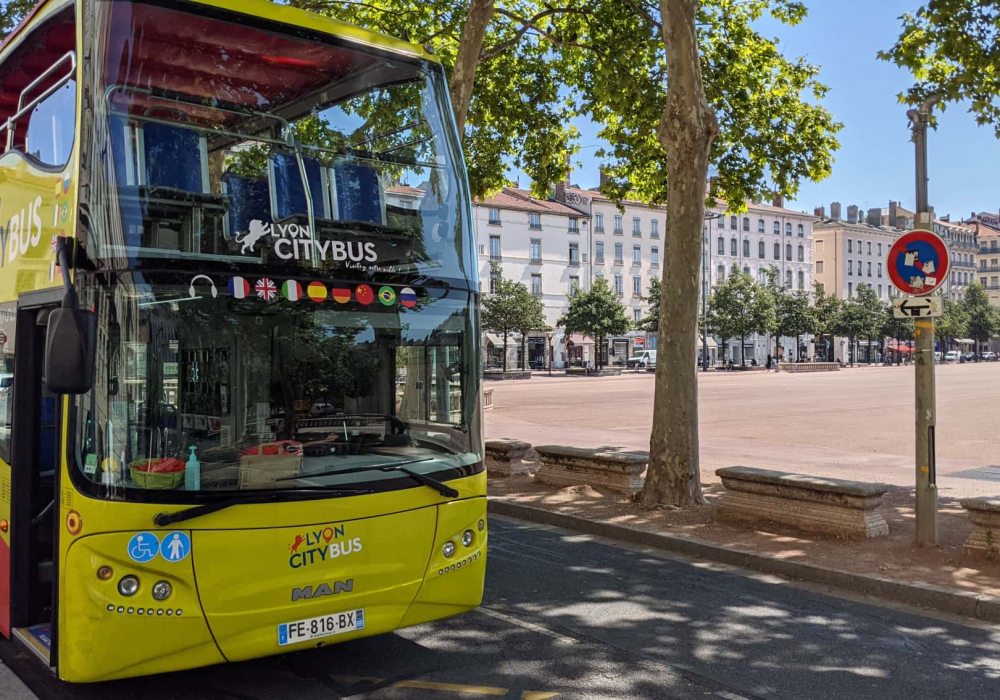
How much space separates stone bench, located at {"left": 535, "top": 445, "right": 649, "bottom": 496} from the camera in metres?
11.7

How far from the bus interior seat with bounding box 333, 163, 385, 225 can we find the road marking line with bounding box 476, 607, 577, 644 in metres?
2.91

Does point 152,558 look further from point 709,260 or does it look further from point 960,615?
point 709,260

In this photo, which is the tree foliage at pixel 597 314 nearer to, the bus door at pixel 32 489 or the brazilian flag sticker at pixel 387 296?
the brazilian flag sticker at pixel 387 296

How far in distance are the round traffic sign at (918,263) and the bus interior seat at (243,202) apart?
5797mm

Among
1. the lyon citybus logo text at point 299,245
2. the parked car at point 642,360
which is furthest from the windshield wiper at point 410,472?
the parked car at point 642,360

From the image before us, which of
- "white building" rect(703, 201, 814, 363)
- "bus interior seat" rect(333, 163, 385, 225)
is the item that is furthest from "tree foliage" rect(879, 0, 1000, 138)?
"white building" rect(703, 201, 814, 363)

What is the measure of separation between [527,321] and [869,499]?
5887 centimetres

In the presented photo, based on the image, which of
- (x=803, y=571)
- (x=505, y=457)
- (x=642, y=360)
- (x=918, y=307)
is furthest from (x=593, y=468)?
(x=642, y=360)

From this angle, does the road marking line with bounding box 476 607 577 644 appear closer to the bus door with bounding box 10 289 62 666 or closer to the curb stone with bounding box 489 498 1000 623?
the curb stone with bounding box 489 498 1000 623

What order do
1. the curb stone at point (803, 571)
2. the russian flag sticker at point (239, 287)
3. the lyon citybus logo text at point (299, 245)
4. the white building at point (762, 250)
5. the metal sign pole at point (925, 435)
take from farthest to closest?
the white building at point (762, 250)
the metal sign pole at point (925, 435)
the curb stone at point (803, 571)
the lyon citybus logo text at point (299, 245)
the russian flag sticker at point (239, 287)

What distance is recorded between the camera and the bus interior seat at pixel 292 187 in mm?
4832

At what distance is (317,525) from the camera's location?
4664 millimetres

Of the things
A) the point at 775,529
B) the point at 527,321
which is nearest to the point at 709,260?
the point at 527,321

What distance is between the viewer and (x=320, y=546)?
4.68m
